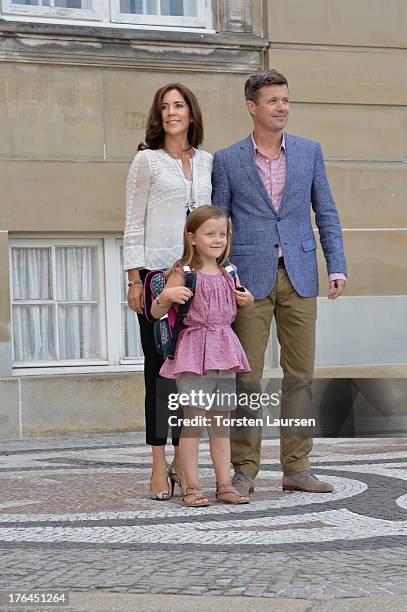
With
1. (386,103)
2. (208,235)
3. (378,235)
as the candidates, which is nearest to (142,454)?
(208,235)

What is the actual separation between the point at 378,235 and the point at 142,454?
3.78 m

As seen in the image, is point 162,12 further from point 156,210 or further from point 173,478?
point 173,478

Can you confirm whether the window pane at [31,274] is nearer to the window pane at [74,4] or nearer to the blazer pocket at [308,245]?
the window pane at [74,4]

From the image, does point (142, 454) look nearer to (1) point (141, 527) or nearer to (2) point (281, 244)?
(2) point (281, 244)

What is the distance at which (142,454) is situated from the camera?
8.73 m

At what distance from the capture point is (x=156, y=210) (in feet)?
20.9

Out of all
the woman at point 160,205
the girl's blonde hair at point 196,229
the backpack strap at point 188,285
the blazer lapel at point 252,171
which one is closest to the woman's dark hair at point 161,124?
the woman at point 160,205

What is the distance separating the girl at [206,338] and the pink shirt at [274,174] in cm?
45

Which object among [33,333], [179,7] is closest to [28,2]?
[179,7]

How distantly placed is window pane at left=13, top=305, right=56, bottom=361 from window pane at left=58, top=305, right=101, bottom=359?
8 centimetres

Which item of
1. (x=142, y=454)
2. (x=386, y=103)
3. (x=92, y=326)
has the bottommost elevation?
(x=142, y=454)

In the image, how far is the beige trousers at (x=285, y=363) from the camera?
21.3 feet

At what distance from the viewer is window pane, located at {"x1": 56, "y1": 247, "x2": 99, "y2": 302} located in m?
11.0

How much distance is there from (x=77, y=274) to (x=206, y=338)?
16.8 ft
